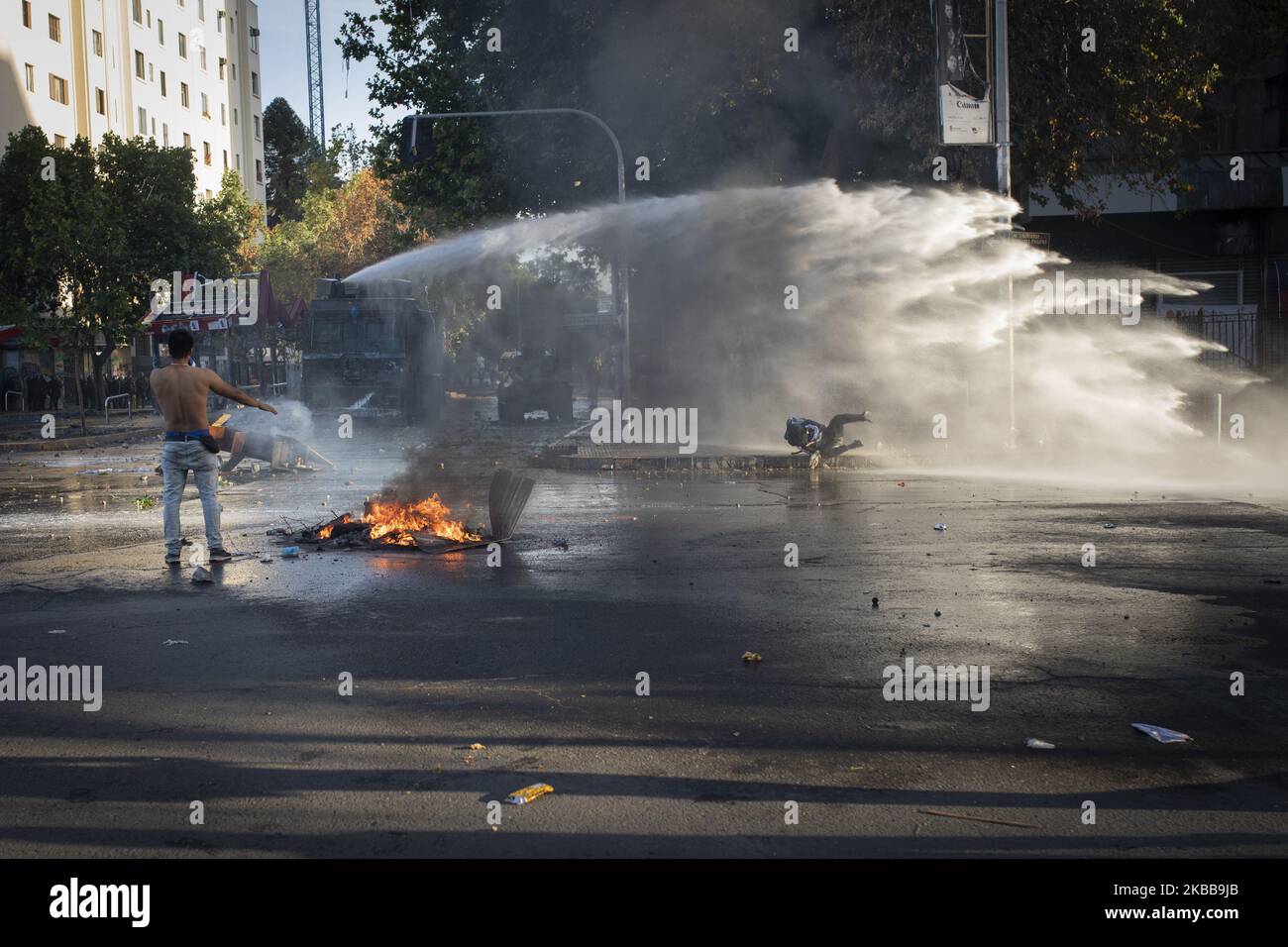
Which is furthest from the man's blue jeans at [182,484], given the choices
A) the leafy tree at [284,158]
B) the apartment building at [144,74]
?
the leafy tree at [284,158]

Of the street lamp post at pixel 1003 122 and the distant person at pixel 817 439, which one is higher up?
the street lamp post at pixel 1003 122

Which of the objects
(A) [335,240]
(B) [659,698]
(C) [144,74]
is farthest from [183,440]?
(C) [144,74]

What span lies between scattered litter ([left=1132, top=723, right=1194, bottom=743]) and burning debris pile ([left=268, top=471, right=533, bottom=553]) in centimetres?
663

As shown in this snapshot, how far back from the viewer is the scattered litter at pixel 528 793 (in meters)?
4.46

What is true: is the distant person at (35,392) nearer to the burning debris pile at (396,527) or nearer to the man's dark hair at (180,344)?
the burning debris pile at (396,527)

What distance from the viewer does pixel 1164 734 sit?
527 centimetres

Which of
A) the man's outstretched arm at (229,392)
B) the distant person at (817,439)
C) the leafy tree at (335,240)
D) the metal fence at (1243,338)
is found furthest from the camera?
the leafy tree at (335,240)

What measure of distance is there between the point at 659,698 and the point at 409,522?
5955mm

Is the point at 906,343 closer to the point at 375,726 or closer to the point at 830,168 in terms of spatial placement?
the point at 830,168

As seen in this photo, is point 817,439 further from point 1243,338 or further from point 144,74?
point 144,74

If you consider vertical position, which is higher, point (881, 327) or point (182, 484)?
point (881, 327)

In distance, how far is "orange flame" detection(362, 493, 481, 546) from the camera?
36.1ft

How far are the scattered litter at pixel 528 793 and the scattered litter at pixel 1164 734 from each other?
256cm
